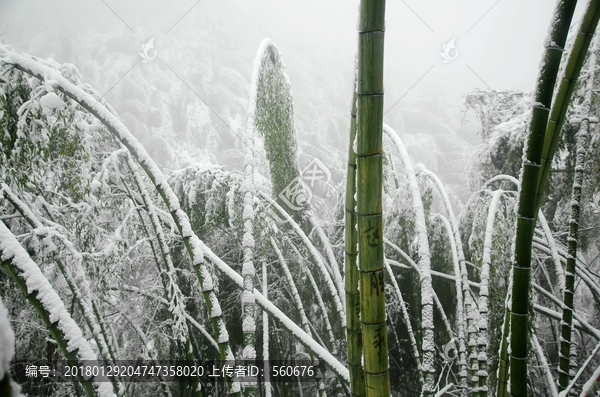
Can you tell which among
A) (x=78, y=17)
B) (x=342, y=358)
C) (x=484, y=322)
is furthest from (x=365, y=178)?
(x=78, y=17)

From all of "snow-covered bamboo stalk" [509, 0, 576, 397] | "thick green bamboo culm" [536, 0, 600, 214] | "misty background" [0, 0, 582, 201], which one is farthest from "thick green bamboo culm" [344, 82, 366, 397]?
"misty background" [0, 0, 582, 201]

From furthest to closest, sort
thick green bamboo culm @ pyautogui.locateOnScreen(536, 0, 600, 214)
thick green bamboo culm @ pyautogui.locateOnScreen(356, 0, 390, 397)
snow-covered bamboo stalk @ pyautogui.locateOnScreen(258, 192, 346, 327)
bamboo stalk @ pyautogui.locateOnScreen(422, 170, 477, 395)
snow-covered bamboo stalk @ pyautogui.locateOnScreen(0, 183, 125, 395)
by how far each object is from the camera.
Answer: snow-covered bamboo stalk @ pyautogui.locateOnScreen(258, 192, 346, 327)
bamboo stalk @ pyautogui.locateOnScreen(422, 170, 477, 395)
snow-covered bamboo stalk @ pyautogui.locateOnScreen(0, 183, 125, 395)
thick green bamboo culm @ pyautogui.locateOnScreen(536, 0, 600, 214)
thick green bamboo culm @ pyautogui.locateOnScreen(356, 0, 390, 397)

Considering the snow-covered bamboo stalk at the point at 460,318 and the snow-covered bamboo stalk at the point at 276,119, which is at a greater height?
the snow-covered bamboo stalk at the point at 276,119

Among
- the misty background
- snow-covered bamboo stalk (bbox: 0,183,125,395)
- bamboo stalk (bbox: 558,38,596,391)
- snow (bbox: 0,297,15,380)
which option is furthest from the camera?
the misty background

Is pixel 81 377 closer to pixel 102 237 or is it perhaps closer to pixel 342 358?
pixel 102 237

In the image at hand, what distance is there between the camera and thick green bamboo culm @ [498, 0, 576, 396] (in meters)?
0.74

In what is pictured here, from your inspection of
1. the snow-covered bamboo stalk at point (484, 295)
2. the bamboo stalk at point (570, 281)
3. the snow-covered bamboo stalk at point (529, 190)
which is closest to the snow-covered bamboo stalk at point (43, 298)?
the snow-covered bamboo stalk at point (529, 190)

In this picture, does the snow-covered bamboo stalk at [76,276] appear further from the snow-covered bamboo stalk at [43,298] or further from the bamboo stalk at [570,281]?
the bamboo stalk at [570,281]

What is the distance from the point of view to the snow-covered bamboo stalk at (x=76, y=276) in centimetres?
161

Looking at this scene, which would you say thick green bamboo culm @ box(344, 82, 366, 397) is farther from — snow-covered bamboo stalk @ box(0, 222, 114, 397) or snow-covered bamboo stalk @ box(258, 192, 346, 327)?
snow-covered bamboo stalk @ box(258, 192, 346, 327)

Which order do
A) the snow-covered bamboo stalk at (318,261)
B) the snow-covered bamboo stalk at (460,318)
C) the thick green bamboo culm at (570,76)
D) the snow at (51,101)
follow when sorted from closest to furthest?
the thick green bamboo culm at (570,76)
the snow at (51,101)
the snow-covered bamboo stalk at (460,318)
the snow-covered bamboo stalk at (318,261)

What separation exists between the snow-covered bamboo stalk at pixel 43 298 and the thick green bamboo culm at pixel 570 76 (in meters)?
1.43

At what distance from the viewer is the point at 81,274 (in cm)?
→ 185

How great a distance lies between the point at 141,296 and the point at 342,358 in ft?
5.81
